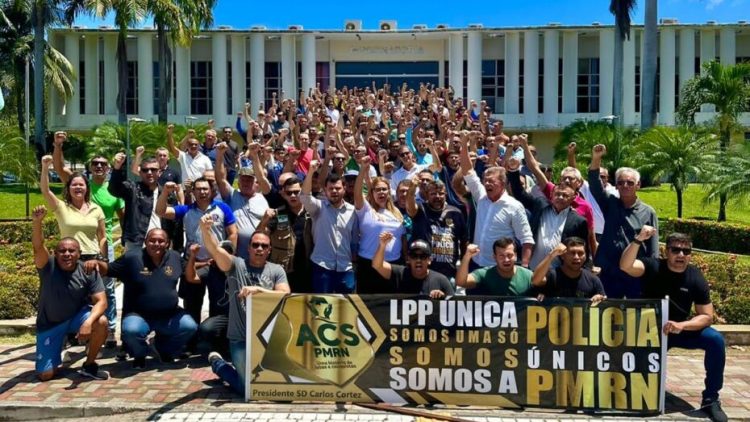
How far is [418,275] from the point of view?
268 inches

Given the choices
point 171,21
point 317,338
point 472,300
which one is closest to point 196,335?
point 317,338

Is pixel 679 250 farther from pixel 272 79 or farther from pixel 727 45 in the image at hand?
pixel 727 45

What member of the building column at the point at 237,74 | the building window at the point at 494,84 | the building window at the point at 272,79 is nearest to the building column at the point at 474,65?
the building window at the point at 494,84

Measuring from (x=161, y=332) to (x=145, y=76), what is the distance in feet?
118

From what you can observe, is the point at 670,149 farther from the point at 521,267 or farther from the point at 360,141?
the point at 521,267

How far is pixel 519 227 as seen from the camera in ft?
24.5

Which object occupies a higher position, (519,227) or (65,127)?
(65,127)

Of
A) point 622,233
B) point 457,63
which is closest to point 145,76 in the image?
point 457,63

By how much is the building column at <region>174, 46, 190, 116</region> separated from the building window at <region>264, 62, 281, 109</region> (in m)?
4.24

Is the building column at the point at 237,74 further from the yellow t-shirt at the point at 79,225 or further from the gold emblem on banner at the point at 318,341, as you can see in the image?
the gold emblem on banner at the point at 318,341

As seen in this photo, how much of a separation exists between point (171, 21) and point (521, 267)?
26162 mm

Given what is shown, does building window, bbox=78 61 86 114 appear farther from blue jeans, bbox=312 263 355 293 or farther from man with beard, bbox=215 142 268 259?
blue jeans, bbox=312 263 355 293

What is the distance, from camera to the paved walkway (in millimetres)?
6352

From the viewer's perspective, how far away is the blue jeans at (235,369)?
6.75 metres
